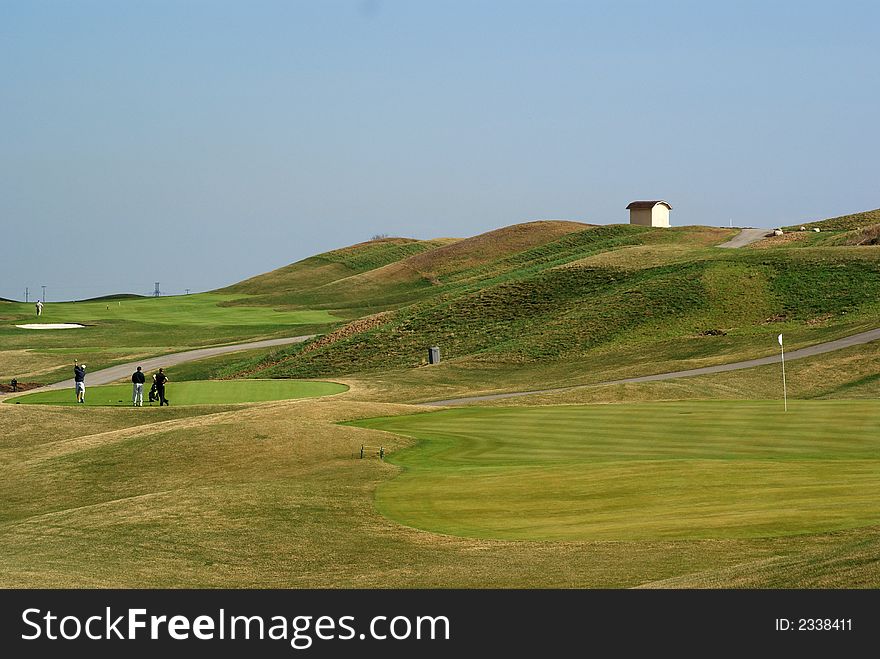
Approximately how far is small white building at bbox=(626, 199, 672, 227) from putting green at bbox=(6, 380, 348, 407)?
215ft

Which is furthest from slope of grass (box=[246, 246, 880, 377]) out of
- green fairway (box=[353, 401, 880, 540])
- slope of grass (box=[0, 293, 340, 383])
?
green fairway (box=[353, 401, 880, 540])

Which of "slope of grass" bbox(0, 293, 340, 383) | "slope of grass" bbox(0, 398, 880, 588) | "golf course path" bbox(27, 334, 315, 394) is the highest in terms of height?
"slope of grass" bbox(0, 293, 340, 383)

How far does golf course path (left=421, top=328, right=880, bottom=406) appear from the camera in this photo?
4616 cm

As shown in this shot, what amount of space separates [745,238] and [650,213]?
14.9 meters

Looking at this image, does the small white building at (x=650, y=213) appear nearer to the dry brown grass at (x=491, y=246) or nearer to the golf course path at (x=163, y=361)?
the dry brown grass at (x=491, y=246)

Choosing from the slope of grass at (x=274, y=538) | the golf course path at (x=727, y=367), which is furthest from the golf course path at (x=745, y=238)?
the slope of grass at (x=274, y=538)

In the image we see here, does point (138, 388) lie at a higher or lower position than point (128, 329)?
lower

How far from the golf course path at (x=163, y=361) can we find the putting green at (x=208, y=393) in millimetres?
7019

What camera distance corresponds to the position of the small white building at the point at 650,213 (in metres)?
111

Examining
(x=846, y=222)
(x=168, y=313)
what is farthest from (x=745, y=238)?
(x=168, y=313)

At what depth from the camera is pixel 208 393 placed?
1837 inches

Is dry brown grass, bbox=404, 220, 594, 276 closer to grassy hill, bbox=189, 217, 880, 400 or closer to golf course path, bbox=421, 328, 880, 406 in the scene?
grassy hill, bbox=189, 217, 880, 400

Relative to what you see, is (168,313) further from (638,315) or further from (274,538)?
(274,538)
